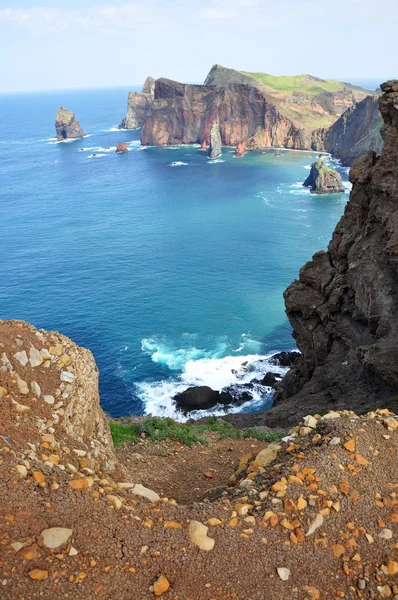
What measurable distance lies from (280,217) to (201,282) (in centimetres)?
3910

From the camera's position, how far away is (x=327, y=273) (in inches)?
1522

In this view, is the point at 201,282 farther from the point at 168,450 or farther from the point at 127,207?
the point at 168,450

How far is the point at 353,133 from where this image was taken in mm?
174750

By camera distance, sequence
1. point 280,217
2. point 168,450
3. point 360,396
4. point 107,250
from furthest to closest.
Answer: point 280,217
point 107,250
point 360,396
point 168,450

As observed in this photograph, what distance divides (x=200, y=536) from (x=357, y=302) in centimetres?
2618

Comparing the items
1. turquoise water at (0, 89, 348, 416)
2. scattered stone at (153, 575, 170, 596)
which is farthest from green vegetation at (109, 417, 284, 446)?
turquoise water at (0, 89, 348, 416)

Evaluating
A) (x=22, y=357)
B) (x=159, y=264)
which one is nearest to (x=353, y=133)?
(x=159, y=264)

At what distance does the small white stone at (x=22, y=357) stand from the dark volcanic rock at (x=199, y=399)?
124ft

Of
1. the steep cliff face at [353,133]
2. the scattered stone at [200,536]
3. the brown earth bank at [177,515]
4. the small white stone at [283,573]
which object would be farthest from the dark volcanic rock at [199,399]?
the steep cliff face at [353,133]

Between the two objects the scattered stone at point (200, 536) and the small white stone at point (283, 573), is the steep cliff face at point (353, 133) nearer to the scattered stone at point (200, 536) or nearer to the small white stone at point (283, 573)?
the scattered stone at point (200, 536)

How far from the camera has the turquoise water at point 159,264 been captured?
193 ft

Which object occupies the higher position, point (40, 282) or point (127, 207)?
point (127, 207)

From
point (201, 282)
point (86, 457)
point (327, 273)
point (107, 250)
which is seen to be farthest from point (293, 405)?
point (107, 250)

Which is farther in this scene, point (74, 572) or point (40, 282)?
point (40, 282)
